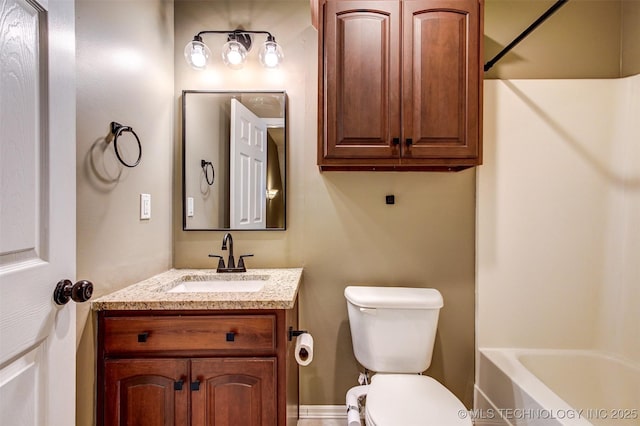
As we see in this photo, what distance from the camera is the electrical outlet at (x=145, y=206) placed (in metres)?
1.47

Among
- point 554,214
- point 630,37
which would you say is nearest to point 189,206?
point 554,214

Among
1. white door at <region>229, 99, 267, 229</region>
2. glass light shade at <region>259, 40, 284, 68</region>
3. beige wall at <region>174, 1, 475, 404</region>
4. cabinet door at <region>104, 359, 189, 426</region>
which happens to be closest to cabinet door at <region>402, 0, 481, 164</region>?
beige wall at <region>174, 1, 475, 404</region>

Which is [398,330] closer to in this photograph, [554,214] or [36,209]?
[554,214]

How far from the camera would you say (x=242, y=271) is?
1.69m

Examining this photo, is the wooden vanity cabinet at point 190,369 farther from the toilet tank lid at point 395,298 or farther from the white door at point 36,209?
the toilet tank lid at point 395,298

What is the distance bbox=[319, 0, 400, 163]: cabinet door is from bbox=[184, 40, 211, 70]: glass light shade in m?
0.67

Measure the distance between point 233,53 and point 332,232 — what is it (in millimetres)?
1104

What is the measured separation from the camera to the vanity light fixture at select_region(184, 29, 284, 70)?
1652 millimetres

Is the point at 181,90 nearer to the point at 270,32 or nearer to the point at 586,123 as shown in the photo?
the point at 270,32

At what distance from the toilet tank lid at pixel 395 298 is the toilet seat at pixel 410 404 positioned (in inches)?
12.3

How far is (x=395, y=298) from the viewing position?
4.97 ft

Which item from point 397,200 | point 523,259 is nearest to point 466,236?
point 523,259

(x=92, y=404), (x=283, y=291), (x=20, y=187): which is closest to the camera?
(x=20, y=187)

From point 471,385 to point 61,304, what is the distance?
194 cm
